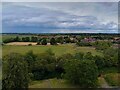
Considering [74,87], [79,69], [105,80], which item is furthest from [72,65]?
[105,80]

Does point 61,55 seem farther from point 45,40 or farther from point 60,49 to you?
point 45,40

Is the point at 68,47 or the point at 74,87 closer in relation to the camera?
the point at 74,87

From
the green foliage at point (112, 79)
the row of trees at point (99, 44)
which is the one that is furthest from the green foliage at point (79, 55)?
the green foliage at point (112, 79)

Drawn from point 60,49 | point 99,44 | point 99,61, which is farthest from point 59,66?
point 99,44

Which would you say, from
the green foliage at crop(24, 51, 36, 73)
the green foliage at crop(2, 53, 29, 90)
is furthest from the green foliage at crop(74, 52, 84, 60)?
the green foliage at crop(2, 53, 29, 90)

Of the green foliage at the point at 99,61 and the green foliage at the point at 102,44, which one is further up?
the green foliage at the point at 102,44

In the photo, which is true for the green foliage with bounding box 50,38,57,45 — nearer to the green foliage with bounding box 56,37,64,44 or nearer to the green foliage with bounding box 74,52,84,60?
the green foliage with bounding box 56,37,64,44

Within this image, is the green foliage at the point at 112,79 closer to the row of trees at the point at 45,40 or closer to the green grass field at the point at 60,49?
the green grass field at the point at 60,49

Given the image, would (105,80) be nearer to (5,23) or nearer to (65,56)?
(65,56)
